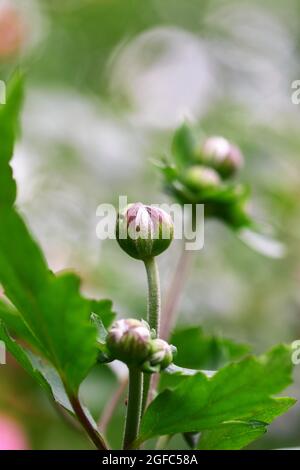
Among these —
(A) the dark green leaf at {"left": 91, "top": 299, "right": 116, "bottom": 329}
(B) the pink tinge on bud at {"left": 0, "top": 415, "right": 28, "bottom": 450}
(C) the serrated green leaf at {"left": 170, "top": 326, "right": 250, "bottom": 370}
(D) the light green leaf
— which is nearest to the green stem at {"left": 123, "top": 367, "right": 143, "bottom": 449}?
(A) the dark green leaf at {"left": 91, "top": 299, "right": 116, "bottom": 329}

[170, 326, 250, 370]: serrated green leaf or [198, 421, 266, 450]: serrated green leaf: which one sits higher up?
[170, 326, 250, 370]: serrated green leaf

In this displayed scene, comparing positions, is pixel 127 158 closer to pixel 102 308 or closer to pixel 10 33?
pixel 10 33

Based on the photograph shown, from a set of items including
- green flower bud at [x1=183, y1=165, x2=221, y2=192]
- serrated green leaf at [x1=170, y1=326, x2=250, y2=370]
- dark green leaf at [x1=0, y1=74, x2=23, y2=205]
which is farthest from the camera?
green flower bud at [x1=183, y1=165, x2=221, y2=192]

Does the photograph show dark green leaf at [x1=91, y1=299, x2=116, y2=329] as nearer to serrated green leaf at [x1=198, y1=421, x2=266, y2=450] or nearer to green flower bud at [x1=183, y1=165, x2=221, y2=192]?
serrated green leaf at [x1=198, y1=421, x2=266, y2=450]

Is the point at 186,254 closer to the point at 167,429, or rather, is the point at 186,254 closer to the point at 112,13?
the point at 167,429

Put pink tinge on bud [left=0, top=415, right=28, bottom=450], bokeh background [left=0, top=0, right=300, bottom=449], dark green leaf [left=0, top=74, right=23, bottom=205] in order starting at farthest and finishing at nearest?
bokeh background [left=0, top=0, right=300, bottom=449] → pink tinge on bud [left=0, top=415, right=28, bottom=450] → dark green leaf [left=0, top=74, right=23, bottom=205]

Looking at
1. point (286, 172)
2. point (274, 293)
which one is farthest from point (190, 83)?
point (274, 293)

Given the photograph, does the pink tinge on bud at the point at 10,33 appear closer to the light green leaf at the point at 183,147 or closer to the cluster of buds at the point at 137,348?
the light green leaf at the point at 183,147
